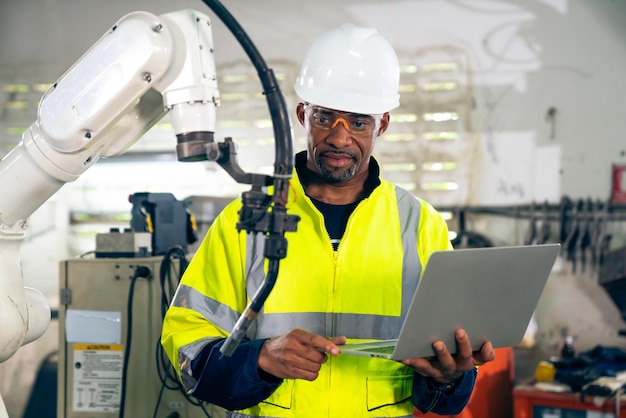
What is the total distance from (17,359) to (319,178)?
10.0 feet

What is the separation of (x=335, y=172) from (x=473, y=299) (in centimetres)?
44

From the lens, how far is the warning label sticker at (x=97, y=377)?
2.62m

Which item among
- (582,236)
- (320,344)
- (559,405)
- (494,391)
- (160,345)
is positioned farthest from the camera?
(582,236)

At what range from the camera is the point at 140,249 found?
2703 millimetres

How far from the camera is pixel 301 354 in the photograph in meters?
1.33

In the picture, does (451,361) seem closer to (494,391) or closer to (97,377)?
(97,377)

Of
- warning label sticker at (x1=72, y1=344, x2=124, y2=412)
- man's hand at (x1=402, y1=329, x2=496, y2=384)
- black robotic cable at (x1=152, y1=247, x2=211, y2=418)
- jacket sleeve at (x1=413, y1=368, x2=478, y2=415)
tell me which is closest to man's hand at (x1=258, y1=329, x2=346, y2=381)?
man's hand at (x1=402, y1=329, x2=496, y2=384)

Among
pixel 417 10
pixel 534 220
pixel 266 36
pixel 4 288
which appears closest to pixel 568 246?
pixel 534 220

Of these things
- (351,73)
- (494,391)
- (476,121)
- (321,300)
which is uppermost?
(476,121)

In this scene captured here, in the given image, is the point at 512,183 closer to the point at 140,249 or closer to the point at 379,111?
the point at 140,249

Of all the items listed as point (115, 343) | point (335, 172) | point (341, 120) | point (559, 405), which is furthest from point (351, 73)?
point (559, 405)

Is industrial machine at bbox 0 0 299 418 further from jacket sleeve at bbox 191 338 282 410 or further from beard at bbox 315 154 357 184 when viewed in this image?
beard at bbox 315 154 357 184

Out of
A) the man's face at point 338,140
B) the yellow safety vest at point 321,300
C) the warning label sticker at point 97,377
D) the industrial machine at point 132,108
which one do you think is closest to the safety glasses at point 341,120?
the man's face at point 338,140

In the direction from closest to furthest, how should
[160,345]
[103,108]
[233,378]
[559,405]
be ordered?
[103,108] < [233,378] < [160,345] < [559,405]
